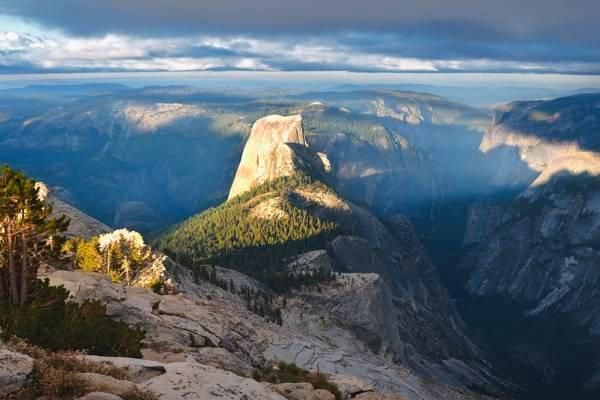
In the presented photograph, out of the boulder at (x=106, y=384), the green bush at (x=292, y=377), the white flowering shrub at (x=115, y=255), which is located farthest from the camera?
the white flowering shrub at (x=115, y=255)

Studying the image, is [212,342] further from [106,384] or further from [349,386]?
[106,384]

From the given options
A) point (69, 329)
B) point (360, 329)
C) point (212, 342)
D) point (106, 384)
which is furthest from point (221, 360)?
point (360, 329)

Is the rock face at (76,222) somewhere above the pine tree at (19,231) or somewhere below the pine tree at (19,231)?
below

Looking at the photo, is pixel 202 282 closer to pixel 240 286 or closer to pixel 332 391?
pixel 240 286

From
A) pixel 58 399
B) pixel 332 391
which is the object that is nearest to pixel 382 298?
pixel 332 391

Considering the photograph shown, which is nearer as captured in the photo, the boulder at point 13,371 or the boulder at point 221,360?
the boulder at point 13,371

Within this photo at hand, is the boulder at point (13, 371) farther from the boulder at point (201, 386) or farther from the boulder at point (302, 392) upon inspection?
the boulder at point (302, 392)

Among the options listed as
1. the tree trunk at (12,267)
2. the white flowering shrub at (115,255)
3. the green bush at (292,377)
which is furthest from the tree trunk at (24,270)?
the white flowering shrub at (115,255)
